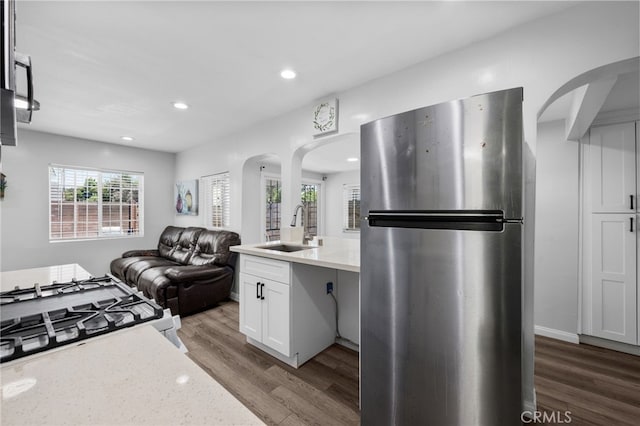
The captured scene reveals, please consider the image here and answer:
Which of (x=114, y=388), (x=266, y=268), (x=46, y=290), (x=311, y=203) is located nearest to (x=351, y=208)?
(x=311, y=203)

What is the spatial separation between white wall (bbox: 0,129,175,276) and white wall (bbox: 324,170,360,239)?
4.14 meters

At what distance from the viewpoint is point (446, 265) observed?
1.25 metres

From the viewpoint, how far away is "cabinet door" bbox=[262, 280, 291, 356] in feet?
7.13

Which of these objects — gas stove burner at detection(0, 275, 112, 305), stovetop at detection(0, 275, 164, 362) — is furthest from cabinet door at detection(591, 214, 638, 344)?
gas stove burner at detection(0, 275, 112, 305)

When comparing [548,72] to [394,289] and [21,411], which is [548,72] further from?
[21,411]

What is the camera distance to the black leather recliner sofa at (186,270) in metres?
3.27

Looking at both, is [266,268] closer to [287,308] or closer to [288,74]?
[287,308]

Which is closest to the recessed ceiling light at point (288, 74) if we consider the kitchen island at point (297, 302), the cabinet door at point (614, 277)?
the kitchen island at point (297, 302)

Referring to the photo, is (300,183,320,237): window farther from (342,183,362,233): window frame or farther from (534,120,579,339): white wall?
(534,120,579,339): white wall

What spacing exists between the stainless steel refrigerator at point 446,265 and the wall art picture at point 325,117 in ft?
4.09

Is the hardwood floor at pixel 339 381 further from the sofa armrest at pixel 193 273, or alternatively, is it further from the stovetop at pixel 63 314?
the stovetop at pixel 63 314

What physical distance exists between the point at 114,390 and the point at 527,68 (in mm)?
2438

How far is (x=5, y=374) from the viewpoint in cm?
60

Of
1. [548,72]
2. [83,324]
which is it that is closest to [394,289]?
[83,324]
